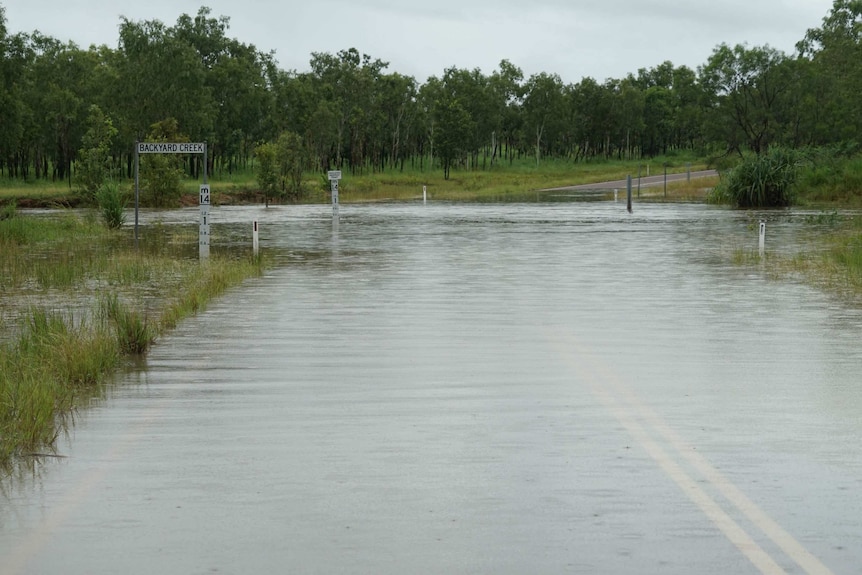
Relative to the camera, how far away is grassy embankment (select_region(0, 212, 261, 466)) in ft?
35.2

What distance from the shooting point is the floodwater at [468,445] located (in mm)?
6819

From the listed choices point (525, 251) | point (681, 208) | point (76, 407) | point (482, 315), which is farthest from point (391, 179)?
point (76, 407)

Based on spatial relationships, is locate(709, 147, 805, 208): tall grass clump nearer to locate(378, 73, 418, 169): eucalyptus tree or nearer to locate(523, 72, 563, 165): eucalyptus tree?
locate(378, 73, 418, 169): eucalyptus tree

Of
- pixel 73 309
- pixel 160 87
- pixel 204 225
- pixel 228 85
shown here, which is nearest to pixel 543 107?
pixel 228 85

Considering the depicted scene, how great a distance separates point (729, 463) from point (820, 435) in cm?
137

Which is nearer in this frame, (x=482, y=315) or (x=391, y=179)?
(x=482, y=315)

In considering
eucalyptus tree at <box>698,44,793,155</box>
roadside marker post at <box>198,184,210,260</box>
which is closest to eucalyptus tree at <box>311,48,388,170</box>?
eucalyptus tree at <box>698,44,793,155</box>

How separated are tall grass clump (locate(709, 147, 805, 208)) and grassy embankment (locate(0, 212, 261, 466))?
32.8 metres

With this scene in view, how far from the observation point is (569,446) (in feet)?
31.2

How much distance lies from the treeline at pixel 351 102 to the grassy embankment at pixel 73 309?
39.8 metres

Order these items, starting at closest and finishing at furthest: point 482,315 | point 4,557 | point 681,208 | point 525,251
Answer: point 4,557, point 482,315, point 525,251, point 681,208

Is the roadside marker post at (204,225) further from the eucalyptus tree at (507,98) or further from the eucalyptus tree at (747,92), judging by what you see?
the eucalyptus tree at (507,98)

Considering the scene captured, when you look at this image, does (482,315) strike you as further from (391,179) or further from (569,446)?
(391,179)

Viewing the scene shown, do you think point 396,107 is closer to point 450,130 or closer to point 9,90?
point 450,130
